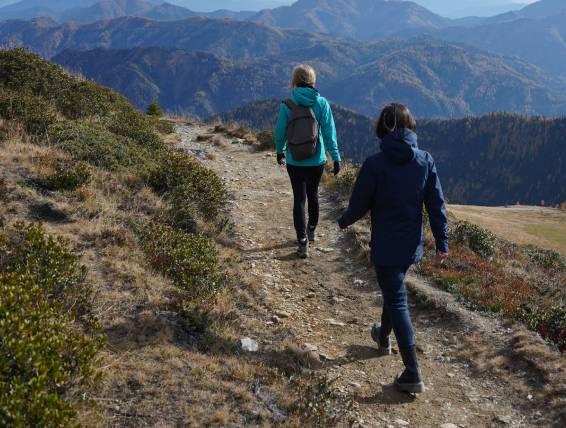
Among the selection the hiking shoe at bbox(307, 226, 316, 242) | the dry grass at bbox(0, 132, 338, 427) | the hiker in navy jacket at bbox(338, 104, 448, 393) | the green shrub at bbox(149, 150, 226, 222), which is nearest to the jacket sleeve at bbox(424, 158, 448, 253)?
the hiker in navy jacket at bbox(338, 104, 448, 393)

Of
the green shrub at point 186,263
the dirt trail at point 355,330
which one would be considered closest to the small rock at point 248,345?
the dirt trail at point 355,330

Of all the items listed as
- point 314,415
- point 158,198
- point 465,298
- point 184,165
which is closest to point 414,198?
point 314,415

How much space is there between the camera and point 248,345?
6027 millimetres

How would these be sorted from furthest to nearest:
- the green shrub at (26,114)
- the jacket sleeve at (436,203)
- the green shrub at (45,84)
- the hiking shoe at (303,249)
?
the green shrub at (45,84) < the green shrub at (26,114) < the hiking shoe at (303,249) < the jacket sleeve at (436,203)

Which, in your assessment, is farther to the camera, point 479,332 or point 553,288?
point 553,288

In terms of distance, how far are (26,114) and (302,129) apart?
6988 millimetres

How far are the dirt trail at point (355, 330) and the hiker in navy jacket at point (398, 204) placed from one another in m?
0.53

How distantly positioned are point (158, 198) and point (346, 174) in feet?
23.5

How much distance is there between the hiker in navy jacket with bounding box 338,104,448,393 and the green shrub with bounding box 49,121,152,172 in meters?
6.85

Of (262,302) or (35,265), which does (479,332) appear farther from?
(35,265)

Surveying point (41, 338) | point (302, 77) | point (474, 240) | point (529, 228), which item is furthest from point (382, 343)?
point (529, 228)

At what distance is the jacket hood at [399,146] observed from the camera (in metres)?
5.08

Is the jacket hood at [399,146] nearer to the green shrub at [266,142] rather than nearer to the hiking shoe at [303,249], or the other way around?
the hiking shoe at [303,249]

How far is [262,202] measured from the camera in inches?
541
